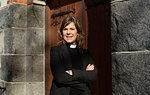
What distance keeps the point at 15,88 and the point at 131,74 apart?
2.40 m

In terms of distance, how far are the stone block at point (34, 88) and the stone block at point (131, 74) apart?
1994mm

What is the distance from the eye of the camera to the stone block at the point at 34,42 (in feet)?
11.5

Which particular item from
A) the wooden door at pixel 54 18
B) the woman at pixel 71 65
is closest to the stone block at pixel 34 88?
the wooden door at pixel 54 18

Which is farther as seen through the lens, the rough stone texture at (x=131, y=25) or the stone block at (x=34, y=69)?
the stone block at (x=34, y=69)

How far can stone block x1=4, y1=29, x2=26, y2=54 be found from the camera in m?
3.45

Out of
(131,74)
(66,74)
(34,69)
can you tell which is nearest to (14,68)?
(34,69)

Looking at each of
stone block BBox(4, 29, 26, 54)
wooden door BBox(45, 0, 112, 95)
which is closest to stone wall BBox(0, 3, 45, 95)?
stone block BBox(4, 29, 26, 54)

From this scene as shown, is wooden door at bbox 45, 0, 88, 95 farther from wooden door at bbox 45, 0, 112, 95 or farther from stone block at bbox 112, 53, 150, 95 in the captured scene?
stone block at bbox 112, 53, 150, 95

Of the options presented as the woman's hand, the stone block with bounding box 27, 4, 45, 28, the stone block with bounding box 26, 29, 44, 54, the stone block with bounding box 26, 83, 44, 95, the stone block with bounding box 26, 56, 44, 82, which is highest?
the stone block with bounding box 27, 4, 45, 28

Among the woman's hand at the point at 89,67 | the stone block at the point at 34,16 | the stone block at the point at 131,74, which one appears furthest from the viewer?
the stone block at the point at 34,16

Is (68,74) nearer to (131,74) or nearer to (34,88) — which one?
→ (131,74)

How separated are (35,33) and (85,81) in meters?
1.88

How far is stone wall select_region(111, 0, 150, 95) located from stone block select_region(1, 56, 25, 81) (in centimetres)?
213

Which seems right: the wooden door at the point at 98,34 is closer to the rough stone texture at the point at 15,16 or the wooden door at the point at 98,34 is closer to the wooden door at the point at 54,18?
the wooden door at the point at 54,18
